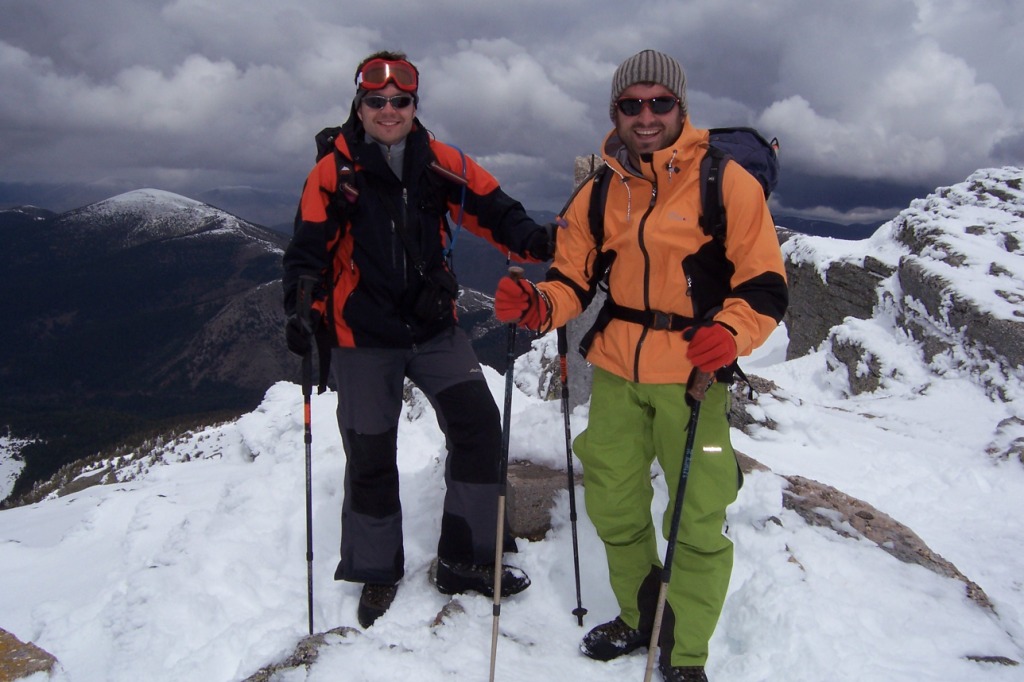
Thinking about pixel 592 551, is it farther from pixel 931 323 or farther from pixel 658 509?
pixel 931 323

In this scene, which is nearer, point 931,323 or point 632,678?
point 632,678

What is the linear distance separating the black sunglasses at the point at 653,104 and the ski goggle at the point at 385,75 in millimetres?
1781

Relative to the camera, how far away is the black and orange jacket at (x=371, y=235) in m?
4.72

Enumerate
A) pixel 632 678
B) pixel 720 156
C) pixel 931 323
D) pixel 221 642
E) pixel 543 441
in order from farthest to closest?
pixel 931 323 < pixel 543 441 < pixel 221 642 < pixel 632 678 < pixel 720 156

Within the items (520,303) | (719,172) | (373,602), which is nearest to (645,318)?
(520,303)

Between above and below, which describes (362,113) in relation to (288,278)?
above

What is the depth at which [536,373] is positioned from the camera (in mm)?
17969

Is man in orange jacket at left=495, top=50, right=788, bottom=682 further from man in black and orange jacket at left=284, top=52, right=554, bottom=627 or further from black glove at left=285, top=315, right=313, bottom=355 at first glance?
black glove at left=285, top=315, right=313, bottom=355

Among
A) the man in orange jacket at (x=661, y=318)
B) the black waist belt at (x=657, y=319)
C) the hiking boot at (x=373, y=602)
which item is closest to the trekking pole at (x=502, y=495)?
the man in orange jacket at (x=661, y=318)

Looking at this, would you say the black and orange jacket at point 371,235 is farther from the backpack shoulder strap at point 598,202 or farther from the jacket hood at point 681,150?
the jacket hood at point 681,150

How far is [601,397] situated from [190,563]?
14.5 ft

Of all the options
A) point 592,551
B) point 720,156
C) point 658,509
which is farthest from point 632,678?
point 720,156

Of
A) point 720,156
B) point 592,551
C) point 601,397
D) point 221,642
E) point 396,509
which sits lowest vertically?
point 221,642

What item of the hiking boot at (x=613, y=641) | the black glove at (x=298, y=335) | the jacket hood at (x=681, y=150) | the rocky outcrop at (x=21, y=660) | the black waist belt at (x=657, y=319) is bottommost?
the rocky outcrop at (x=21, y=660)
